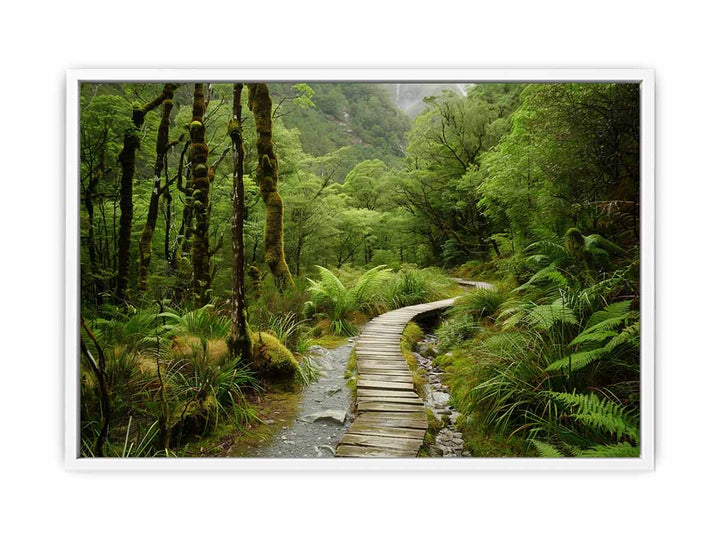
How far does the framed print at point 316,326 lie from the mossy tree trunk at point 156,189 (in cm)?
2

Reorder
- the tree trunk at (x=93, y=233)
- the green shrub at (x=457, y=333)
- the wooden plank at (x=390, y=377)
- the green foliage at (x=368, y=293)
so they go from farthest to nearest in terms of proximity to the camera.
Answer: the green foliage at (x=368, y=293)
the green shrub at (x=457, y=333)
the wooden plank at (x=390, y=377)
the tree trunk at (x=93, y=233)

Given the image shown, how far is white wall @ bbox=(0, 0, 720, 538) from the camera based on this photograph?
6.49ft

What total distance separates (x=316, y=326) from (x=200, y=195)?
5.53ft

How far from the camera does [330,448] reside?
2.05 meters

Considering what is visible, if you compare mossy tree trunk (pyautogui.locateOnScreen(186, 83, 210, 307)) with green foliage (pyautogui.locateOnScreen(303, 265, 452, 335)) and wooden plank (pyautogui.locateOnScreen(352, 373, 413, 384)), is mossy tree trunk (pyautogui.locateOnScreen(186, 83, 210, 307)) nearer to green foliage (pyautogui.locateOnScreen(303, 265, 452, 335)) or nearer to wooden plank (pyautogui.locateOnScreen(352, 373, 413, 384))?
green foliage (pyautogui.locateOnScreen(303, 265, 452, 335))

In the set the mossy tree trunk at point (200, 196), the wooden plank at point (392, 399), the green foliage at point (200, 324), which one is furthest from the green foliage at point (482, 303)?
the mossy tree trunk at point (200, 196)

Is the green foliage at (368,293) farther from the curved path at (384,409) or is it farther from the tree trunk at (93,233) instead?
the tree trunk at (93,233)

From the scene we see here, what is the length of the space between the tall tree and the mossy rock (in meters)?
0.71

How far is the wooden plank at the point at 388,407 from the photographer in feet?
7.50

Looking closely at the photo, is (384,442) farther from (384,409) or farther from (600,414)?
(600,414)
